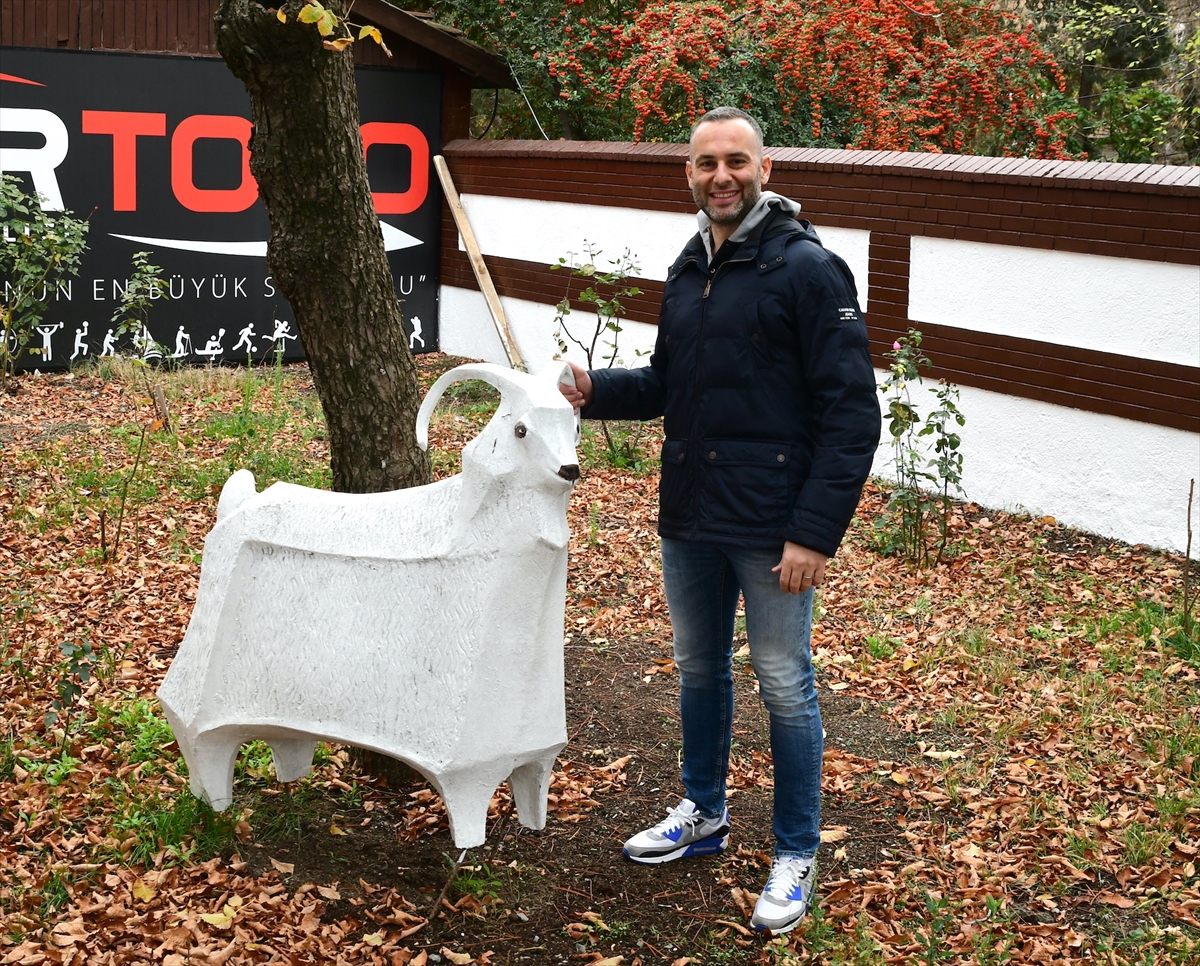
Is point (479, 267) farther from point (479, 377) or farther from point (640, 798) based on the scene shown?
point (479, 377)

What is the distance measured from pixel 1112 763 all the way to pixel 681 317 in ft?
8.13

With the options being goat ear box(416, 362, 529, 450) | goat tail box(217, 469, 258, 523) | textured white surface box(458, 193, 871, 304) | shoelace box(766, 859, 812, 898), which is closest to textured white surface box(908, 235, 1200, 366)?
textured white surface box(458, 193, 871, 304)

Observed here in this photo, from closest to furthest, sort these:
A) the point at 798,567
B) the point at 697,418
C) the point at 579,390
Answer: the point at 798,567 → the point at 697,418 → the point at 579,390

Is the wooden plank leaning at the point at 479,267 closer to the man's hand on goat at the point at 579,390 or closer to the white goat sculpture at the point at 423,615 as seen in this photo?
the man's hand on goat at the point at 579,390

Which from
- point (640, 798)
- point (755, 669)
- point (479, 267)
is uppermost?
point (479, 267)

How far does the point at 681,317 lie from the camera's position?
3.48 meters

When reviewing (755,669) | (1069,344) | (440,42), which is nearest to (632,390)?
(755,669)

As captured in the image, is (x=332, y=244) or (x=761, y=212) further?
(x=332, y=244)

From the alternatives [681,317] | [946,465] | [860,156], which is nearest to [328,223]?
[681,317]

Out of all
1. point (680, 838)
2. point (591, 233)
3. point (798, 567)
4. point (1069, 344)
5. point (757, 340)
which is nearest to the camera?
point (798, 567)

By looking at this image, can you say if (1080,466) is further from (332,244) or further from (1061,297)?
(332,244)

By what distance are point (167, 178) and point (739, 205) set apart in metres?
9.07

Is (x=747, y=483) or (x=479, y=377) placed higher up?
(x=479, y=377)

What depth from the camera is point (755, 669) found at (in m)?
3.44
